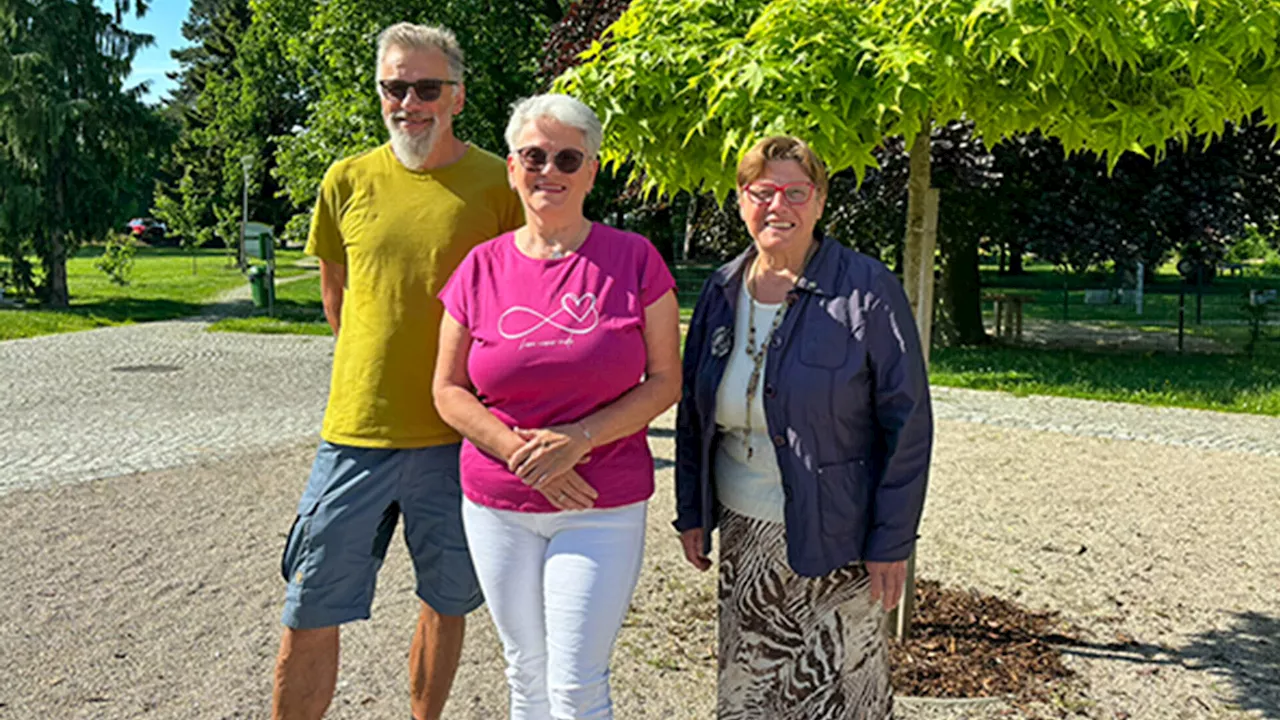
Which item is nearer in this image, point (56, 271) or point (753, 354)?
point (753, 354)

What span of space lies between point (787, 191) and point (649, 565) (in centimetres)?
333

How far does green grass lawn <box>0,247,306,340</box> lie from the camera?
2017 centimetres

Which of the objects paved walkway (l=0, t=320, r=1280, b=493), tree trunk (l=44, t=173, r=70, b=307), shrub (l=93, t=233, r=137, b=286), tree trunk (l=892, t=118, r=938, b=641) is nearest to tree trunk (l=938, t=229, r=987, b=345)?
paved walkway (l=0, t=320, r=1280, b=493)

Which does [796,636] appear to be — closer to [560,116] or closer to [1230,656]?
[560,116]

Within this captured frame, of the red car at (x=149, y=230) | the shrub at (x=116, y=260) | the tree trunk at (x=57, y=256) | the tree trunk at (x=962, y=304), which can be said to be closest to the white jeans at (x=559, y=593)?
the tree trunk at (x=962, y=304)

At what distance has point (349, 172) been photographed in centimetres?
315

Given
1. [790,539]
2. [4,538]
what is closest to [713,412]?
[790,539]

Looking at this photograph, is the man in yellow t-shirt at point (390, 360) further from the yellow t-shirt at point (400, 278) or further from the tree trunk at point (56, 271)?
the tree trunk at point (56, 271)

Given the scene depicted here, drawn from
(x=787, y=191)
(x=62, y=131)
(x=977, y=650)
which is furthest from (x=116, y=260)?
(x=787, y=191)

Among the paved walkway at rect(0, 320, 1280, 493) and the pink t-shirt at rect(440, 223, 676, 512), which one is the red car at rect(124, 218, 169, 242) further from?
the pink t-shirt at rect(440, 223, 676, 512)

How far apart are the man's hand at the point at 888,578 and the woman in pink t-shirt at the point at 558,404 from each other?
0.60 meters

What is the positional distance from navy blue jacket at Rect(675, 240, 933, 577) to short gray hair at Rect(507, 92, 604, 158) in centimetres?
65

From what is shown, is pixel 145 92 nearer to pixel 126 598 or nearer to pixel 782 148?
pixel 126 598

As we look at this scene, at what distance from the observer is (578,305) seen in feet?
8.32
